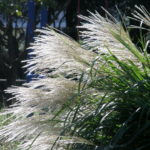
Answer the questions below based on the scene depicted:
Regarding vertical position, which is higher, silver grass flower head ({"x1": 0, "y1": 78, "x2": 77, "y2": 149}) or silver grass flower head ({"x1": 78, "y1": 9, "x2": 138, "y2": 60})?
silver grass flower head ({"x1": 78, "y1": 9, "x2": 138, "y2": 60})

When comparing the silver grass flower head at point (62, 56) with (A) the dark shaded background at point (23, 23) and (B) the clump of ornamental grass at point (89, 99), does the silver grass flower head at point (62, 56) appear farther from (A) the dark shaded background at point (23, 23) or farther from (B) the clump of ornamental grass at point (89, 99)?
(A) the dark shaded background at point (23, 23)

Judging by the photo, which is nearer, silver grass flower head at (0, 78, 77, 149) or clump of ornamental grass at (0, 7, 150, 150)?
clump of ornamental grass at (0, 7, 150, 150)

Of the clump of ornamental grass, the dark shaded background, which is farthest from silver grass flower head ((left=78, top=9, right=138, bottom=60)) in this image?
the dark shaded background

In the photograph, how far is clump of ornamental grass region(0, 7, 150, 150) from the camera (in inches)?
107

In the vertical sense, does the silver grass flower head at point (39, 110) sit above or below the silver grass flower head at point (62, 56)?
below

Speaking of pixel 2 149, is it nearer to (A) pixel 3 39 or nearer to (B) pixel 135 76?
(B) pixel 135 76

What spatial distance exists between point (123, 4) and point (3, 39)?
140 inches

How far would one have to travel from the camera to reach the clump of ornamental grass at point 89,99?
2723 mm

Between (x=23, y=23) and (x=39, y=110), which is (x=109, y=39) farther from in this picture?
(x=23, y=23)

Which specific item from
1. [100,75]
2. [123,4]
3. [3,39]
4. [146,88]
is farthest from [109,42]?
[3,39]

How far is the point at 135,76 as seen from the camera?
280 cm

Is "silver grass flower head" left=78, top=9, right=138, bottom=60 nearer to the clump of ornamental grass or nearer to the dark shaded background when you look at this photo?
the clump of ornamental grass

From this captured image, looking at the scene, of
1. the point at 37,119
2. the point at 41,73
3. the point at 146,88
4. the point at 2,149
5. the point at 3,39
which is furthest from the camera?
the point at 3,39

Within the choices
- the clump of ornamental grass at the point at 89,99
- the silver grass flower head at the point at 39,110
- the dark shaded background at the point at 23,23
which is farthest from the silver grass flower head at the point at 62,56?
the dark shaded background at the point at 23,23
